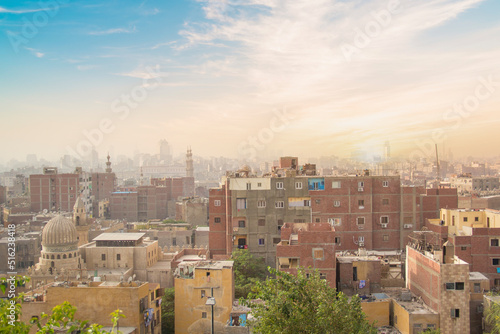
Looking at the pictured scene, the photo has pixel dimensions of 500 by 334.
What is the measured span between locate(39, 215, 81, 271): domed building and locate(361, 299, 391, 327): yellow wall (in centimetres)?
1967

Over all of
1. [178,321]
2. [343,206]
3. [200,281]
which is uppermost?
[343,206]

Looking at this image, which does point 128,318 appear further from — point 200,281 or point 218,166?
point 218,166

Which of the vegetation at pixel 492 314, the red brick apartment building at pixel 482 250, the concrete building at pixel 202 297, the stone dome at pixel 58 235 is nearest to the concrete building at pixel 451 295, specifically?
the vegetation at pixel 492 314

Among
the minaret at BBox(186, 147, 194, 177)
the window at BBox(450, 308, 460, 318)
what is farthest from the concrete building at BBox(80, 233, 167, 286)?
the minaret at BBox(186, 147, 194, 177)

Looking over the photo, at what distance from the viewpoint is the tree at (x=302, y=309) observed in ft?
43.4

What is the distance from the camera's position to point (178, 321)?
72.7 ft

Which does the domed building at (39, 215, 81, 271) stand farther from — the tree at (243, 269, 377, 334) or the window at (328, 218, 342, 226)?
the tree at (243, 269, 377, 334)

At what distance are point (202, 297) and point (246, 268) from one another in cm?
745

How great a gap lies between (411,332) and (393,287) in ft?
18.4

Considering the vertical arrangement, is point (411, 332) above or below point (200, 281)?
below

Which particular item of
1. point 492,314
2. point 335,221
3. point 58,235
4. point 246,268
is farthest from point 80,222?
point 492,314

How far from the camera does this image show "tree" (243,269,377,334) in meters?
13.2

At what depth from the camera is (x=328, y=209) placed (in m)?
32.8

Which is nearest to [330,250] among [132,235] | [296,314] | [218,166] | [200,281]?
[200,281]
